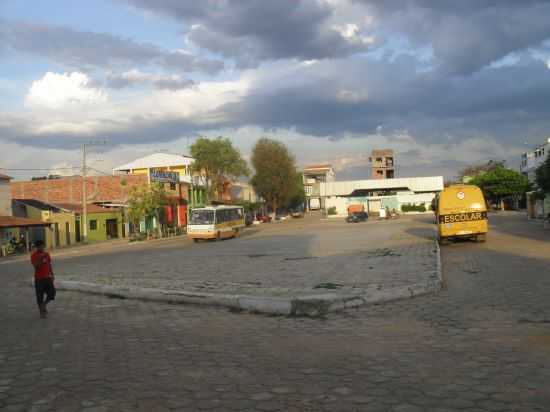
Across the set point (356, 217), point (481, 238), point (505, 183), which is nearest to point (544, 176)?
point (481, 238)

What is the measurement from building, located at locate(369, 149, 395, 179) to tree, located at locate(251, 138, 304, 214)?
43720mm

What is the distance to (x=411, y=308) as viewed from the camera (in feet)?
31.4

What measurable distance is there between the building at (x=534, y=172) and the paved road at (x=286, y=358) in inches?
1164

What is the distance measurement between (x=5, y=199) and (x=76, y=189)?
19.3 m

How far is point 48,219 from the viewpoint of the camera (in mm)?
46031

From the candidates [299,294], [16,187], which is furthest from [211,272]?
[16,187]

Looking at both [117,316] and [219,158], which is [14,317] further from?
[219,158]

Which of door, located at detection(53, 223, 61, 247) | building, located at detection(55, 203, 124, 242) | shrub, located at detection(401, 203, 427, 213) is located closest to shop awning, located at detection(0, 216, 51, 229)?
door, located at detection(53, 223, 61, 247)

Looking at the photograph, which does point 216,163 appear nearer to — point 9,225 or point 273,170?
point 273,170

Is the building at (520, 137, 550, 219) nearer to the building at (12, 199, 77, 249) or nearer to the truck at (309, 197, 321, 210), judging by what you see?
the building at (12, 199, 77, 249)

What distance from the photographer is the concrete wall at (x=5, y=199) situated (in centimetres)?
4213

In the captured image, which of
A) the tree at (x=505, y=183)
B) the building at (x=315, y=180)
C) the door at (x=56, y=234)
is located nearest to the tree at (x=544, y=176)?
the door at (x=56, y=234)

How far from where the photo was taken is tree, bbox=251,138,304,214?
271ft

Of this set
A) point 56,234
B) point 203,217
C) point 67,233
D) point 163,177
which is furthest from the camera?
point 163,177
